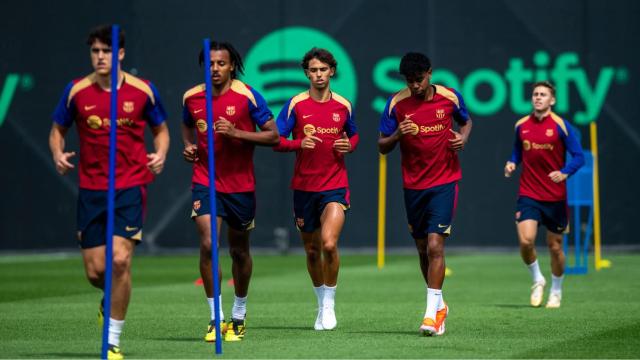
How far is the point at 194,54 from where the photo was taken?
21.6 metres

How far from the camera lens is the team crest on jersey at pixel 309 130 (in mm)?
10578

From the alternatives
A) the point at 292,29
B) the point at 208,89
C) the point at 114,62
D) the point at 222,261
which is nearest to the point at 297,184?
the point at 208,89

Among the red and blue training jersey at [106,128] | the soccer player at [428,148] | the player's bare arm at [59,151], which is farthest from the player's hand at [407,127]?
the player's bare arm at [59,151]

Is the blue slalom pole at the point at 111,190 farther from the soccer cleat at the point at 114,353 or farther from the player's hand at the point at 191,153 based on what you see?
the player's hand at the point at 191,153

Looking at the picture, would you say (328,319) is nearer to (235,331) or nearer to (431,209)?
(235,331)

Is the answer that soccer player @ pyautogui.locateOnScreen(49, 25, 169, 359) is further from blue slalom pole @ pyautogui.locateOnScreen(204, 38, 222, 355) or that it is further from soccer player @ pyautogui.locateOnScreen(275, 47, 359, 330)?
soccer player @ pyautogui.locateOnScreen(275, 47, 359, 330)

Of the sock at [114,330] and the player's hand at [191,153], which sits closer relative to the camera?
the sock at [114,330]

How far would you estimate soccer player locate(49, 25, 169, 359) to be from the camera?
26.8 ft

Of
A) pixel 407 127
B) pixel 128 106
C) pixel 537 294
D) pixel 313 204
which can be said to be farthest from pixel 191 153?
pixel 537 294

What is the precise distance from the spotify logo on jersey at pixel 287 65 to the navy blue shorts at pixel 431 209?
37.2 ft

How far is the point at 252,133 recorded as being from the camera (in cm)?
946

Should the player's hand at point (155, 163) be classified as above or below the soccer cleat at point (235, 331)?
above

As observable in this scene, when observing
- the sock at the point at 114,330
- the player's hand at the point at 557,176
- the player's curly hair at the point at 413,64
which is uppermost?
the player's curly hair at the point at 413,64

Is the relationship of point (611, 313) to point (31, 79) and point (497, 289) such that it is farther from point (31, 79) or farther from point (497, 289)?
point (31, 79)
